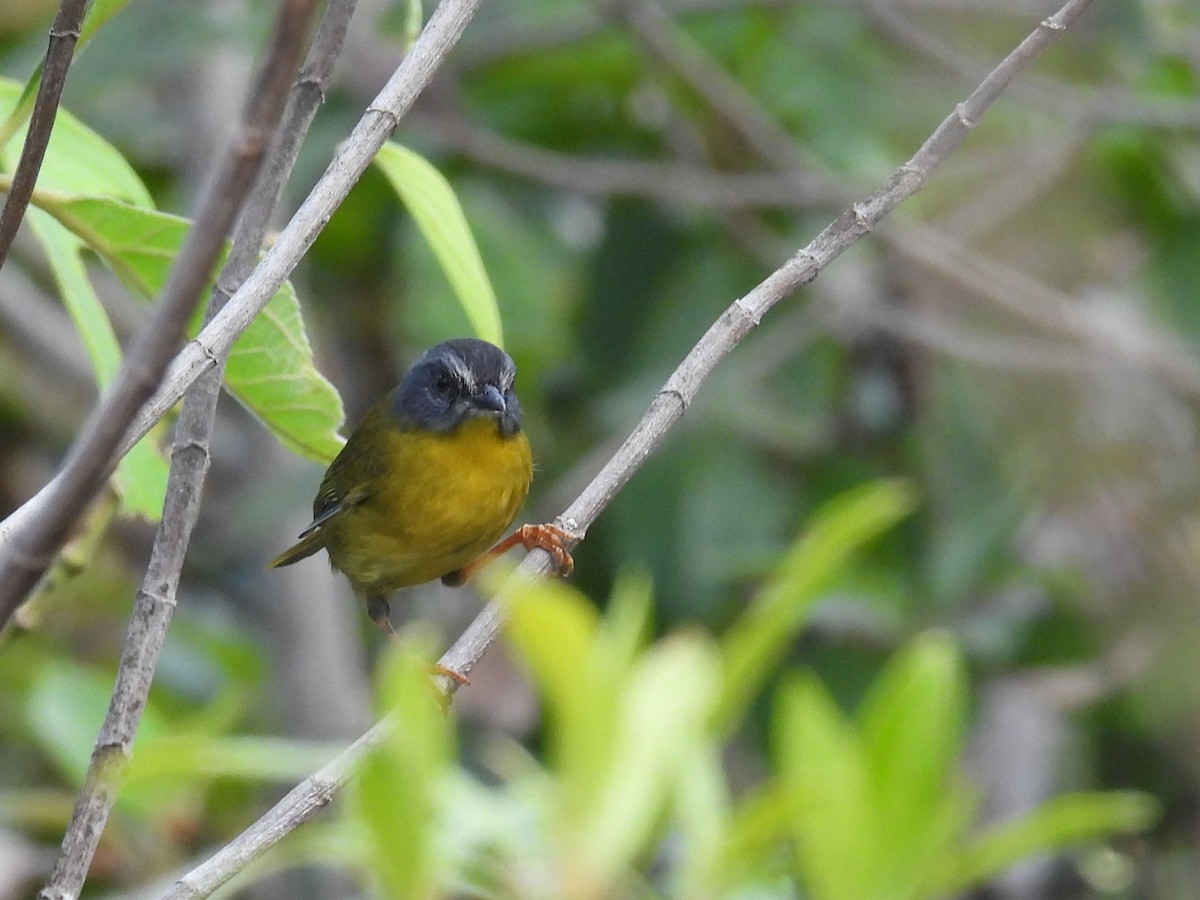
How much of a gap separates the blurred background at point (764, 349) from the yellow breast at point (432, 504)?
23.4 inches

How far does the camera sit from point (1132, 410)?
5215 millimetres

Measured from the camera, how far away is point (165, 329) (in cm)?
91

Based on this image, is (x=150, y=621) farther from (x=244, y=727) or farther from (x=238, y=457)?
(x=238, y=457)

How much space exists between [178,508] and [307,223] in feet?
1.17

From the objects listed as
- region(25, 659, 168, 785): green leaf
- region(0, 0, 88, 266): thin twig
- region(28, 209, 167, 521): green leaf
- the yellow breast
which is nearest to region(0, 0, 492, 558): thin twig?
region(0, 0, 88, 266): thin twig

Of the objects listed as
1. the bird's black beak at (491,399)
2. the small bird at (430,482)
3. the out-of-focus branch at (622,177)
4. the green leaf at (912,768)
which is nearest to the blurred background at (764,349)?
the out-of-focus branch at (622,177)

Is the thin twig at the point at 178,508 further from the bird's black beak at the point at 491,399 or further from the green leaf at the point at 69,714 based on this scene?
the green leaf at the point at 69,714

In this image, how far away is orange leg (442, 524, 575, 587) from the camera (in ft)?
7.64

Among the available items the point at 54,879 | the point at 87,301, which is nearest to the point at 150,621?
the point at 54,879

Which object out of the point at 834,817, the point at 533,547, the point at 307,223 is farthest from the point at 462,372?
the point at 834,817

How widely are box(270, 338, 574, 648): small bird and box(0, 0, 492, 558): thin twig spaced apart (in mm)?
1973

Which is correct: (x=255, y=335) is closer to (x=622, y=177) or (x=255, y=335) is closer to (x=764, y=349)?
(x=622, y=177)

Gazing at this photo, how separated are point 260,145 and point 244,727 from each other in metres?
4.38

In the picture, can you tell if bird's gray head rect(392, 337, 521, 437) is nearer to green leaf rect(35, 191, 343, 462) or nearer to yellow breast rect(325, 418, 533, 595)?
yellow breast rect(325, 418, 533, 595)
